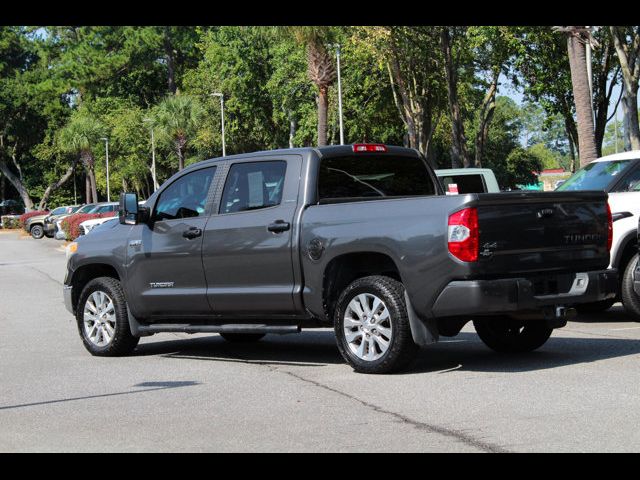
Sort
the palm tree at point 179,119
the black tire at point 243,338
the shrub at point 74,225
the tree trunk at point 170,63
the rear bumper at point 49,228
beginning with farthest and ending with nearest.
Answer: the tree trunk at point 170,63
the palm tree at point 179,119
the rear bumper at point 49,228
the shrub at point 74,225
the black tire at point 243,338

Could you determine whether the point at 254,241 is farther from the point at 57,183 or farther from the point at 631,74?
the point at 57,183

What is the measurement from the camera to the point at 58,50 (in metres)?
95.1

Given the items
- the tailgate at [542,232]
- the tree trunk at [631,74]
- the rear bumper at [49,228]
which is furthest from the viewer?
the rear bumper at [49,228]

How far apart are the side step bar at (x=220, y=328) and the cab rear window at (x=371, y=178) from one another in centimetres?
117

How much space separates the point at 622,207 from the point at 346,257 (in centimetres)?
464

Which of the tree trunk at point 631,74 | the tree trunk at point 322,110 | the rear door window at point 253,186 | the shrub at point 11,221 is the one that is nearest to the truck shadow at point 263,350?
the rear door window at point 253,186

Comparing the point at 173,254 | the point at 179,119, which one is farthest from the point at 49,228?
the point at 173,254

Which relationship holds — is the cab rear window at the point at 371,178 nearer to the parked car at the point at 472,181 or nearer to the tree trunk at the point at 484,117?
the parked car at the point at 472,181

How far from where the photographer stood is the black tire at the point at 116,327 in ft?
37.7

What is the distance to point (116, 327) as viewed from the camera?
37.8ft
